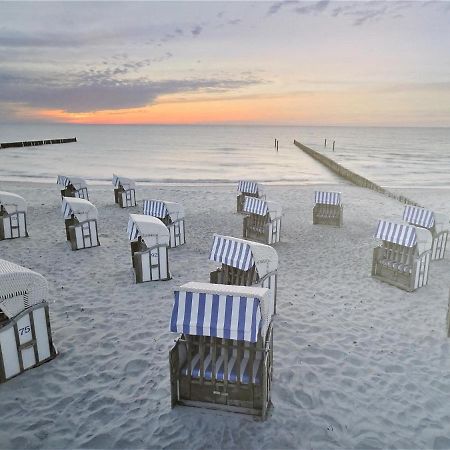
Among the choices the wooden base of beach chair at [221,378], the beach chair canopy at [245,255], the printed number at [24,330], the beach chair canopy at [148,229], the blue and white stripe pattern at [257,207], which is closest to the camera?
the wooden base of beach chair at [221,378]

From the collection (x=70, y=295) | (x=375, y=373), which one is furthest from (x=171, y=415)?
(x=70, y=295)

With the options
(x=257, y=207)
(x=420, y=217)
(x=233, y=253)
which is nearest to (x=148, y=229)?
(x=233, y=253)

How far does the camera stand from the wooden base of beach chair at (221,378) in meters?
5.60

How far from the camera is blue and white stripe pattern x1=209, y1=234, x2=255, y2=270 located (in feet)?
27.0

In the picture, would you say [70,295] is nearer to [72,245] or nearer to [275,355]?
[72,245]

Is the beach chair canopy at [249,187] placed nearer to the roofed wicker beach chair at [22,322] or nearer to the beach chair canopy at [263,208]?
the beach chair canopy at [263,208]

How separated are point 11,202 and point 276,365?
12032 millimetres

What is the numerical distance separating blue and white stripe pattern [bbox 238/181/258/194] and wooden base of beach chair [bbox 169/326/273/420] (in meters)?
14.0

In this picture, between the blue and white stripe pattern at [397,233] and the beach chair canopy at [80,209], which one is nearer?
the blue and white stripe pattern at [397,233]

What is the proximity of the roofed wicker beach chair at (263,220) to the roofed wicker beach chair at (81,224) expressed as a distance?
218 inches

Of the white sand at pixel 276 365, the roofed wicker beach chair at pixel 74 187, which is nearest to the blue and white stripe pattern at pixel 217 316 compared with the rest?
the white sand at pixel 276 365

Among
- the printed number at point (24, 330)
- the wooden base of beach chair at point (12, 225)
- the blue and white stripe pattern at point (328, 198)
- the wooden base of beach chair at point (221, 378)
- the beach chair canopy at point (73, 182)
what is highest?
the beach chair canopy at point (73, 182)

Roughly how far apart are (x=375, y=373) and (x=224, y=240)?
3.96m

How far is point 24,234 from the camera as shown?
1484 centimetres
